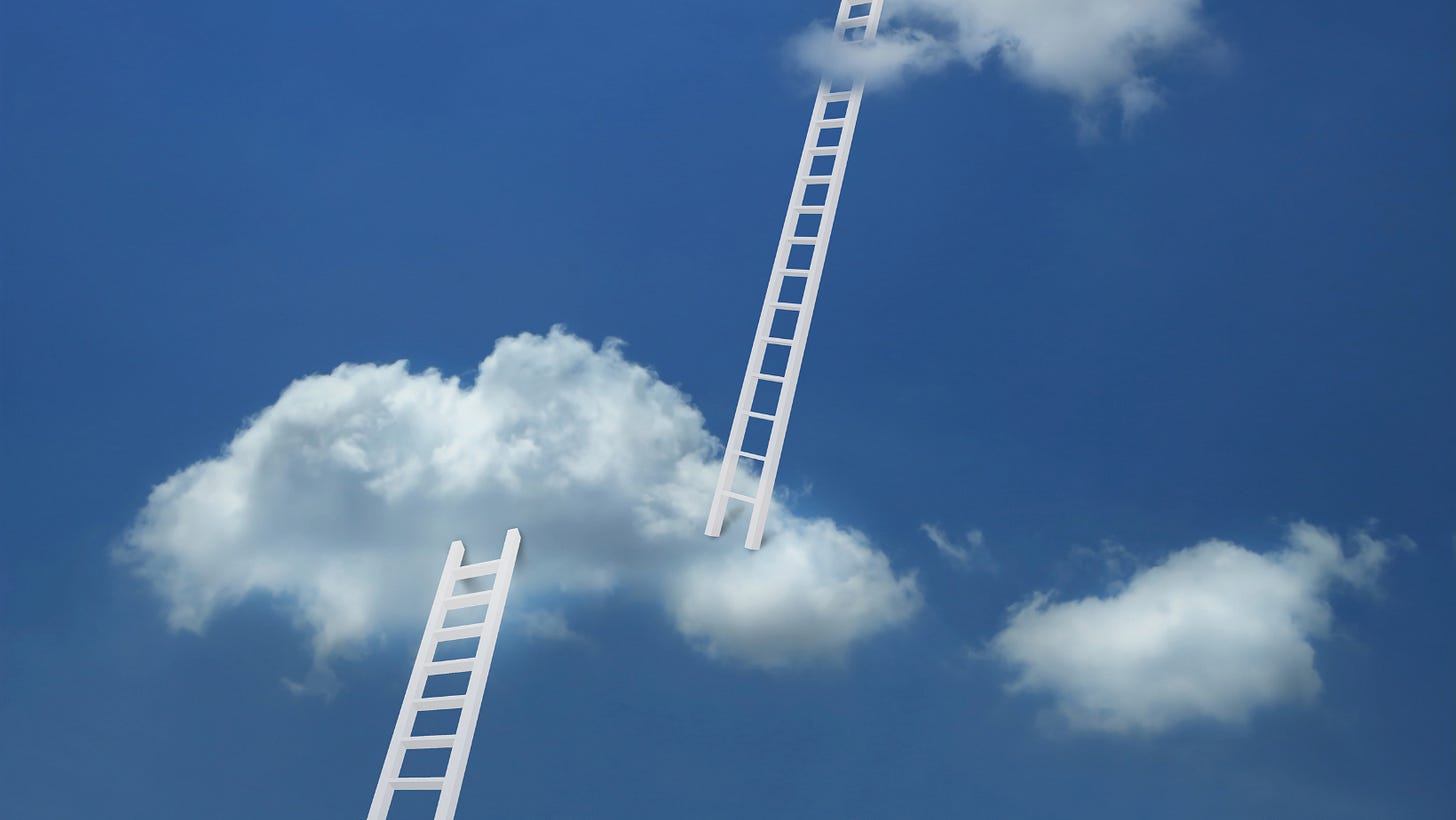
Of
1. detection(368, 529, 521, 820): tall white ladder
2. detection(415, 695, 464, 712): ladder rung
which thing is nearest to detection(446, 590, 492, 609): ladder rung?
detection(368, 529, 521, 820): tall white ladder

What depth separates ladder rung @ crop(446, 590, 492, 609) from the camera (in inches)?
175

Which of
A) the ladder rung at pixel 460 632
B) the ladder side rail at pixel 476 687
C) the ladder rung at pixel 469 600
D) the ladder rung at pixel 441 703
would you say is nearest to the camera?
the ladder side rail at pixel 476 687

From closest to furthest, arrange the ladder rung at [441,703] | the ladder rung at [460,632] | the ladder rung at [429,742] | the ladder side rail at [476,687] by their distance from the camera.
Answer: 1. the ladder side rail at [476,687]
2. the ladder rung at [429,742]
3. the ladder rung at [441,703]
4. the ladder rung at [460,632]

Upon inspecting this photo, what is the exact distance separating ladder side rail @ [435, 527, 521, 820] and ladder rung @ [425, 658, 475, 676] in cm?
4

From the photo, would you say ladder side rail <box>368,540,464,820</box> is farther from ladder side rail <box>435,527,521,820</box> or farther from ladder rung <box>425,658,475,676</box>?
ladder side rail <box>435,527,521,820</box>

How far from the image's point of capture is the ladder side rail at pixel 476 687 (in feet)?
12.7

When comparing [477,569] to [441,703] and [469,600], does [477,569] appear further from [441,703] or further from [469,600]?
[441,703]

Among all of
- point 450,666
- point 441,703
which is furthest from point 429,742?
point 450,666

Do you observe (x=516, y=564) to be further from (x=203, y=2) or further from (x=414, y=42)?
(x=203, y=2)

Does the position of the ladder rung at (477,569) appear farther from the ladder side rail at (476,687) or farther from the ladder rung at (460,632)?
the ladder rung at (460,632)

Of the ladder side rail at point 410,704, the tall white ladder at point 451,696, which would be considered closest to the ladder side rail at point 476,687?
the tall white ladder at point 451,696

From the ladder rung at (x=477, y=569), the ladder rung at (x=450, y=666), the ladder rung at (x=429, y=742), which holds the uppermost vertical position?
the ladder rung at (x=477, y=569)

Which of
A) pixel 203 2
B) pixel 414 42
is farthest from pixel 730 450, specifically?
pixel 203 2

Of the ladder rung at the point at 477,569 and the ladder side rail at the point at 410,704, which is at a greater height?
the ladder rung at the point at 477,569
